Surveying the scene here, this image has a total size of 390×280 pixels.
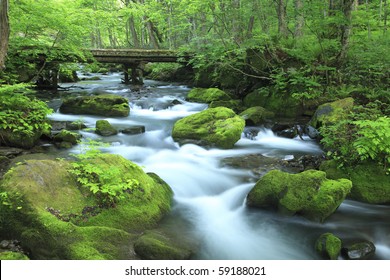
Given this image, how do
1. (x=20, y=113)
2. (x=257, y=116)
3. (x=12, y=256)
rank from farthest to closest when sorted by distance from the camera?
(x=257, y=116) → (x=20, y=113) → (x=12, y=256)

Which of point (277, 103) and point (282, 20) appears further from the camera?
point (282, 20)

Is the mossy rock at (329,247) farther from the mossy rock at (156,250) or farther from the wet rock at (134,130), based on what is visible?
the wet rock at (134,130)

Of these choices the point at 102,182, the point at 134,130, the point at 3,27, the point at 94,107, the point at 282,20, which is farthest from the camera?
the point at 282,20

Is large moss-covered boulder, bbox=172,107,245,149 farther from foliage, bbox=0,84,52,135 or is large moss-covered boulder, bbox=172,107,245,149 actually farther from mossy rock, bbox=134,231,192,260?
mossy rock, bbox=134,231,192,260

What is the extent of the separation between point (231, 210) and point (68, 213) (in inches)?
114

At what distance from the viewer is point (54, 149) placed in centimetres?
766

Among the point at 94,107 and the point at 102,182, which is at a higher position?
the point at 94,107

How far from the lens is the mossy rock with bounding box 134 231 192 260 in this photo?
373 centimetres

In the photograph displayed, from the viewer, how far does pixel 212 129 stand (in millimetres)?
8953

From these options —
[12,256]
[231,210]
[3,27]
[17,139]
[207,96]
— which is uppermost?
[3,27]

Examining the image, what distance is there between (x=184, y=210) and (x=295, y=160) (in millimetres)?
3554

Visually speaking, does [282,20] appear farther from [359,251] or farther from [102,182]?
[102,182]

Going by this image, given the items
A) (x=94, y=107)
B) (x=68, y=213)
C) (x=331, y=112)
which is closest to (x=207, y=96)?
(x=94, y=107)

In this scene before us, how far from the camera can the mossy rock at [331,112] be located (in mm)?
8508
